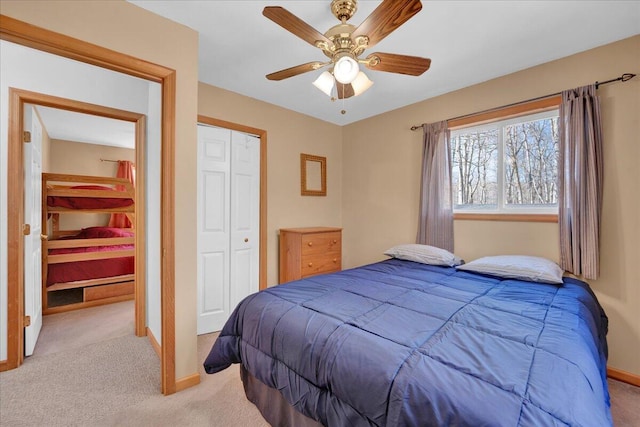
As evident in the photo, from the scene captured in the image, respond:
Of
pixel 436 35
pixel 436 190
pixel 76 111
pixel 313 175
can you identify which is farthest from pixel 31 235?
pixel 436 190

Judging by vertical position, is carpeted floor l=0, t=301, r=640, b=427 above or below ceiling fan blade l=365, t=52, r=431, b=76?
below

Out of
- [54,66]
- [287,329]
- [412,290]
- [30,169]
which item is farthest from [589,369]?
[54,66]

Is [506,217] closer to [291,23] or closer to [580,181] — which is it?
[580,181]

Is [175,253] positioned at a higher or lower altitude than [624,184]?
lower

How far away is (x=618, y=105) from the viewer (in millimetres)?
2049

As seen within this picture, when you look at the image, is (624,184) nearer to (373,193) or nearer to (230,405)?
(373,193)

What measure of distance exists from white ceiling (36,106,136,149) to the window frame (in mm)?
4234

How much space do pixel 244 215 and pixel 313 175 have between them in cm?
115

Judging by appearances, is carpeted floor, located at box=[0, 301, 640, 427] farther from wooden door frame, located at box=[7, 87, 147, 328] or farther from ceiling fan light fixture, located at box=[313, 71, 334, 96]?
A: ceiling fan light fixture, located at box=[313, 71, 334, 96]

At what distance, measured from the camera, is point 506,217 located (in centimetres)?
258

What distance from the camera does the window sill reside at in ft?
7.72

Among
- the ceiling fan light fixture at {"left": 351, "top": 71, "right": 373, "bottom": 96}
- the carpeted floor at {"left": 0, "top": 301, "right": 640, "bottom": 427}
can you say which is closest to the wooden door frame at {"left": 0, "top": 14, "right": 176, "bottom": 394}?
the carpeted floor at {"left": 0, "top": 301, "right": 640, "bottom": 427}

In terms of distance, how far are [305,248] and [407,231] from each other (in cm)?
125

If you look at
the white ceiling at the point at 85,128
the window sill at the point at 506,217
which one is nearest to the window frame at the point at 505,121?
the window sill at the point at 506,217
